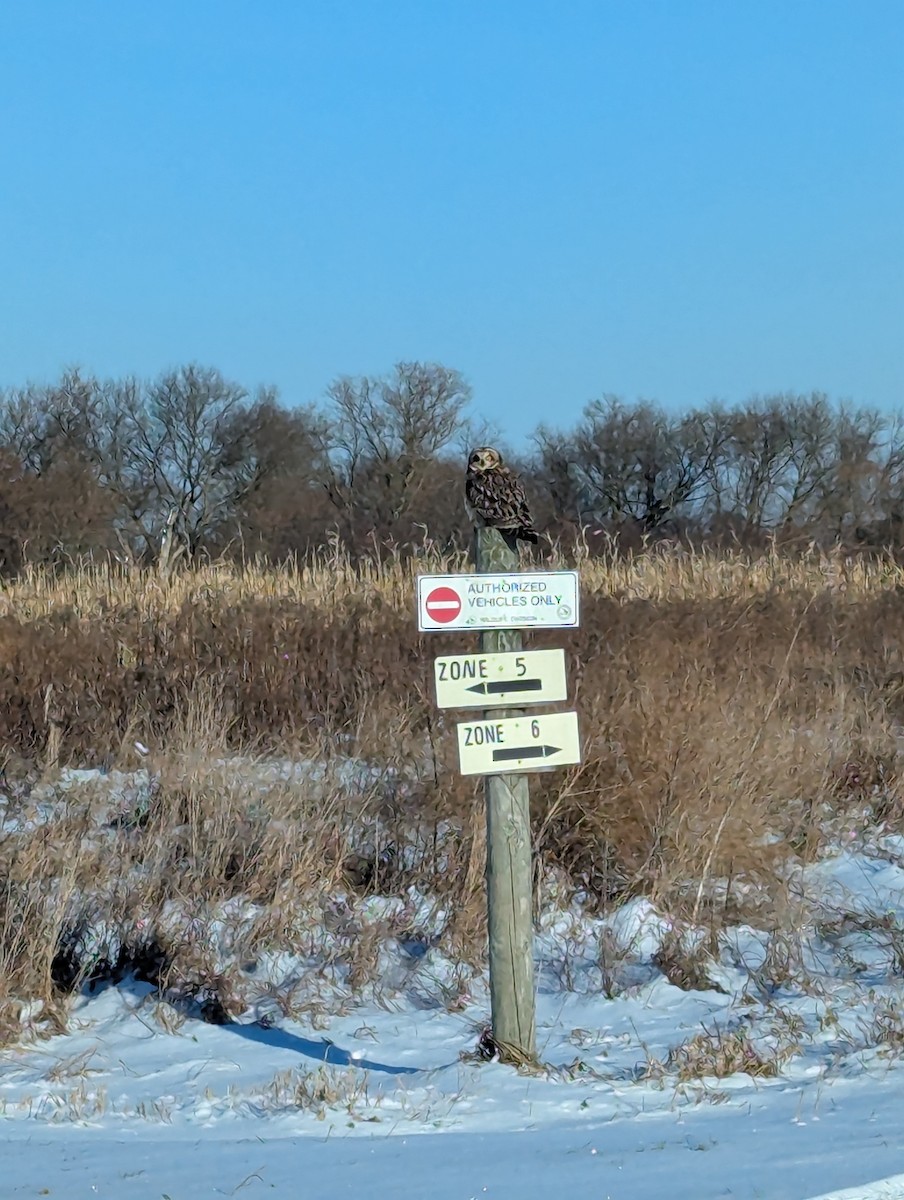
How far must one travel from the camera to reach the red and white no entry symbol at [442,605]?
4.40m

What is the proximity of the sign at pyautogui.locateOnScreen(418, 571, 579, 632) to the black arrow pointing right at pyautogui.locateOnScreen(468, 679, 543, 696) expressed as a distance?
7.6 inches

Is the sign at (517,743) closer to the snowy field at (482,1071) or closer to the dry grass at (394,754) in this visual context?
the snowy field at (482,1071)

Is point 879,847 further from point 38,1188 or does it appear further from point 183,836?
point 38,1188

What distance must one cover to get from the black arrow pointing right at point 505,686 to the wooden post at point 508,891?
120 millimetres

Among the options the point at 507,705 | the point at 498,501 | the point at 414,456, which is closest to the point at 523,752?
the point at 507,705

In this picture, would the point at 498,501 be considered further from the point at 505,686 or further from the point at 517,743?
the point at 517,743

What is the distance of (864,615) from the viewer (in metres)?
10.5

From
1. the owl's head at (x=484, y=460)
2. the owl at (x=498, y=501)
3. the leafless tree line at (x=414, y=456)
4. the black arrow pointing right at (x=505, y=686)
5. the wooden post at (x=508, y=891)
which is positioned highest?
the leafless tree line at (x=414, y=456)

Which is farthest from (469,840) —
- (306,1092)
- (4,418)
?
(4,418)

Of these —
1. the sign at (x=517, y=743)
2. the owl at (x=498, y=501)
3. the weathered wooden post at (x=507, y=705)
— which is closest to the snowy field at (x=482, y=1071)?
the weathered wooden post at (x=507, y=705)

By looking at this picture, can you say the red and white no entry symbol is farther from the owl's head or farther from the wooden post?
the owl's head

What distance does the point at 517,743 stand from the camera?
180 inches

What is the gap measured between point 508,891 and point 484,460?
1.55 m

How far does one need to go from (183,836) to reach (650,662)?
287 cm
